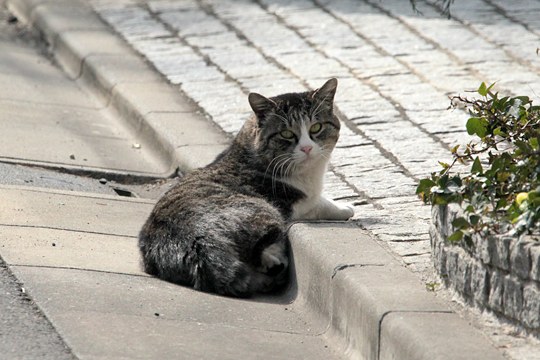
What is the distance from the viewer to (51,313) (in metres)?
4.63

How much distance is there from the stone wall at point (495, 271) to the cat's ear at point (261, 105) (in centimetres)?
160

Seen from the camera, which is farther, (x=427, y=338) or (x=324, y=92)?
(x=324, y=92)

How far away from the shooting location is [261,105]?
5.99 m

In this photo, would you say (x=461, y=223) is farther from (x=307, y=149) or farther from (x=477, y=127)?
(x=307, y=149)

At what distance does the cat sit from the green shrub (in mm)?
935

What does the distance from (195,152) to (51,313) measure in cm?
252

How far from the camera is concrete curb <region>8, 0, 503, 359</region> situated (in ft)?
13.2

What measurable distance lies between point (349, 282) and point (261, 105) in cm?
165

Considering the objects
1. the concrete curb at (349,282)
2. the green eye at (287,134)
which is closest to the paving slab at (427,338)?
the concrete curb at (349,282)

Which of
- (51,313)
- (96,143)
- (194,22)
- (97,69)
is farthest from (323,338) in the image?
(194,22)

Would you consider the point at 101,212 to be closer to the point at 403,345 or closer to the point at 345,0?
the point at 403,345

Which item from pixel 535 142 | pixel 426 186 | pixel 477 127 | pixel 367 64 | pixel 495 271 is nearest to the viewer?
pixel 495 271

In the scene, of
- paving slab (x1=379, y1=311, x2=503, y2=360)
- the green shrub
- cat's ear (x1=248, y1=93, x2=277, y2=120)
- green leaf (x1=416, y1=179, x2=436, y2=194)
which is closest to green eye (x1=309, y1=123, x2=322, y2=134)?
cat's ear (x1=248, y1=93, x2=277, y2=120)

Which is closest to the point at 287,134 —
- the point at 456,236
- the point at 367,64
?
the point at 456,236
